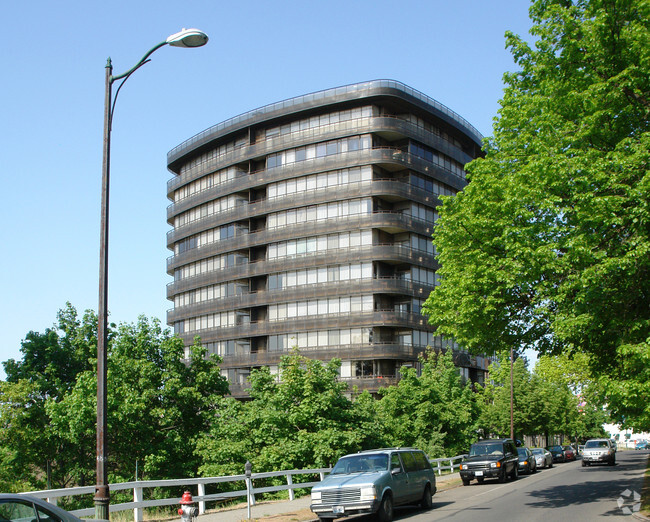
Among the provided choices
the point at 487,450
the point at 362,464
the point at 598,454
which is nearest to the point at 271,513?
the point at 362,464

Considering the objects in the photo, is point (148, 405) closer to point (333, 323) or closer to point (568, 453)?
point (333, 323)

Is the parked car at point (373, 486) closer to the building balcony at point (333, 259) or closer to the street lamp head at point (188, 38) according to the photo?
the street lamp head at point (188, 38)

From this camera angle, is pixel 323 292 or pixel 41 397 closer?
pixel 41 397

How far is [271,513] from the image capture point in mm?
18031

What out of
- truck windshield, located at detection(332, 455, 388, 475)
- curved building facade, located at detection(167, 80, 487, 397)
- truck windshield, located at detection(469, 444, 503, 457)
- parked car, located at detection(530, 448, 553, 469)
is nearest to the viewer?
truck windshield, located at detection(332, 455, 388, 475)

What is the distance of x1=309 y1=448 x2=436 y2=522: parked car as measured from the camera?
16312 mm

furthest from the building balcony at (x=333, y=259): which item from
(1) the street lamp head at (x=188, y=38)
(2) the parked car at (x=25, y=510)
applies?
(2) the parked car at (x=25, y=510)

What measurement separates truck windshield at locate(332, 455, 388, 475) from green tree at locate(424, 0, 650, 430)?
4736 millimetres

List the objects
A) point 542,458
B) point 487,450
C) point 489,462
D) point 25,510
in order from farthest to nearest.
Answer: point 542,458 → point 487,450 → point 489,462 → point 25,510

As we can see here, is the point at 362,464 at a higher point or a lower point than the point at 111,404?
lower

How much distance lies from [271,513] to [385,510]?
3419 millimetres

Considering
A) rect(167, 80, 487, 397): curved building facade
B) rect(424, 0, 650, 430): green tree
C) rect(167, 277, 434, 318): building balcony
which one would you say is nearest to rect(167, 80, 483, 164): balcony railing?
rect(167, 80, 487, 397): curved building facade

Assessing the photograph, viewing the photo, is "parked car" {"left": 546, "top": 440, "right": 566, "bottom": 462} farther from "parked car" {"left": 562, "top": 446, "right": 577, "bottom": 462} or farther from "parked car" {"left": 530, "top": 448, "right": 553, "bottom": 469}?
"parked car" {"left": 530, "top": 448, "right": 553, "bottom": 469}

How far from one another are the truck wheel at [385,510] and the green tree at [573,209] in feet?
18.4
